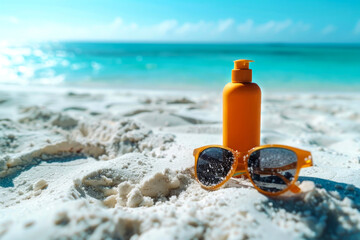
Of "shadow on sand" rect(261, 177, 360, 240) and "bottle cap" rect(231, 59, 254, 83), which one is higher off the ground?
"bottle cap" rect(231, 59, 254, 83)

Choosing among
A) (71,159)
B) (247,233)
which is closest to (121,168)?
(71,159)

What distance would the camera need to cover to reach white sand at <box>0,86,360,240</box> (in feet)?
3.32

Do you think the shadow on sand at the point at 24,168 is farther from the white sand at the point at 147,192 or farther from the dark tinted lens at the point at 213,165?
the dark tinted lens at the point at 213,165

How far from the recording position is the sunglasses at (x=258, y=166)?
1.28 meters

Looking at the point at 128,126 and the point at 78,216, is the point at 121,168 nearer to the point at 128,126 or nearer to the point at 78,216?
the point at 78,216

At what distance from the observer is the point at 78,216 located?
1.01m

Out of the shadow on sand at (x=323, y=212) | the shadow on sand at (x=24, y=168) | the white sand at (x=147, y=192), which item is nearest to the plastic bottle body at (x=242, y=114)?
the white sand at (x=147, y=192)

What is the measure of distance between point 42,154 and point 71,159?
0.67ft

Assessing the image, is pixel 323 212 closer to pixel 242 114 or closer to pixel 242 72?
pixel 242 114

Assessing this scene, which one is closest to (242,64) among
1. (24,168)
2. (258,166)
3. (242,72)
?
(242,72)

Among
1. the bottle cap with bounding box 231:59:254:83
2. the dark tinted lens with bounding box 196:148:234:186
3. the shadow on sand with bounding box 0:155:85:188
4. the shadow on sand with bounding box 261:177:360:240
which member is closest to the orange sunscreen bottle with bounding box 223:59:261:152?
the bottle cap with bounding box 231:59:254:83

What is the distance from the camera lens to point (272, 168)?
134 cm

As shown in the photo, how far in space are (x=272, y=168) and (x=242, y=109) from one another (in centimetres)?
33

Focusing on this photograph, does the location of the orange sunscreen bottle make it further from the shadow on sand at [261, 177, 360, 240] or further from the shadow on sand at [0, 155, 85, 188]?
the shadow on sand at [0, 155, 85, 188]
